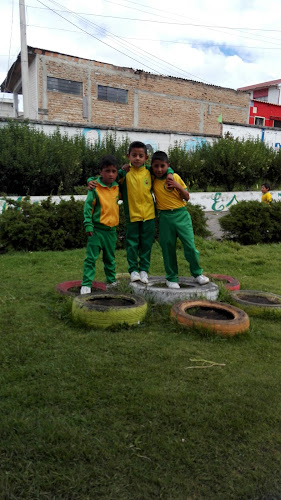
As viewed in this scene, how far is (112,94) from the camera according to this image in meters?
25.6

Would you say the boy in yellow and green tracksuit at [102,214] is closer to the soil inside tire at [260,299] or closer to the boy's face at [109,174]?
the boy's face at [109,174]

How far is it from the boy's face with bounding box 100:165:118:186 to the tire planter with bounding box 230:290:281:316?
6.93ft

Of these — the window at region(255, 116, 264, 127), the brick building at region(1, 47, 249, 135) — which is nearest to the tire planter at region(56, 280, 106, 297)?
the brick building at region(1, 47, 249, 135)

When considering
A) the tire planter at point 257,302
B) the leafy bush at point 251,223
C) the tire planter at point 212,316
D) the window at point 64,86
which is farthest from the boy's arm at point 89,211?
the window at point 64,86

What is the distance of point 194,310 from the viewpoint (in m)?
4.43

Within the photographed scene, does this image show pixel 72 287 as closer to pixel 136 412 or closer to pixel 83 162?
pixel 136 412

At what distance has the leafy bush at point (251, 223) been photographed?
33.2 ft

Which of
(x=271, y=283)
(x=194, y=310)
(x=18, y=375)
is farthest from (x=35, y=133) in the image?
(x=18, y=375)

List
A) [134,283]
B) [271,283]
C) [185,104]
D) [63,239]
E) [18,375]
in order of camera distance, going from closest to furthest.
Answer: [18,375], [134,283], [271,283], [63,239], [185,104]

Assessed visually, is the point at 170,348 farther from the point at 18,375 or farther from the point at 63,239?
the point at 63,239

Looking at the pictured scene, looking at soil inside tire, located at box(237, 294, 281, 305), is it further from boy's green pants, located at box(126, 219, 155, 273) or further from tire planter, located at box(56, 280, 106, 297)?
tire planter, located at box(56, 280, 106, 297)

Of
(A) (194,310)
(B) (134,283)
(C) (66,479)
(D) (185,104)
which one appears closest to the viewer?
(C) (66,479)

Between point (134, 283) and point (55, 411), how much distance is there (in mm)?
2523

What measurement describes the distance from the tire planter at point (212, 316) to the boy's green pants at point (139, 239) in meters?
0.89
